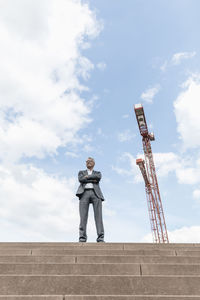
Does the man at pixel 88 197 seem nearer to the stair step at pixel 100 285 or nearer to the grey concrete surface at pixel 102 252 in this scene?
the grey concrete surface at pixel 102 252

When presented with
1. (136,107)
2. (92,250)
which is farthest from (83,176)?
(136,107)

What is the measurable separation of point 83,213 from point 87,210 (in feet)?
0.43

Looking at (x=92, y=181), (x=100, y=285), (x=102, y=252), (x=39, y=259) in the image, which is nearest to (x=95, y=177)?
(x=92, y=181)

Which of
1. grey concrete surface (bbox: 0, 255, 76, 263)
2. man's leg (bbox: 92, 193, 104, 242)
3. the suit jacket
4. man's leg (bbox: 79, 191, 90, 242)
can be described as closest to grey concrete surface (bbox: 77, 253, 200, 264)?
grey concrete surface (bbox: 0, 255, 76, 263)

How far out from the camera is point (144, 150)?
3688 cm

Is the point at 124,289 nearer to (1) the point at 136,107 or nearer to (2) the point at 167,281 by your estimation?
(2) the point at 167,281

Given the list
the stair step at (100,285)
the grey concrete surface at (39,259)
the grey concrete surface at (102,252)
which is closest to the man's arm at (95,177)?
the grey concrete surface at (102,252)

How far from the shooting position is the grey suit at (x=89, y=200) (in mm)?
6395

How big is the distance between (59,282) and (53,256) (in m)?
1.13

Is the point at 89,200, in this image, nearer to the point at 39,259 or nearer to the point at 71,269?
the point at 39,259

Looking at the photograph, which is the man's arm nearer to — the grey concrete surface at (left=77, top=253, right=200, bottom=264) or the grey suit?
the grey suit

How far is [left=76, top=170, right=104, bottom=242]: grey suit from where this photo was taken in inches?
252

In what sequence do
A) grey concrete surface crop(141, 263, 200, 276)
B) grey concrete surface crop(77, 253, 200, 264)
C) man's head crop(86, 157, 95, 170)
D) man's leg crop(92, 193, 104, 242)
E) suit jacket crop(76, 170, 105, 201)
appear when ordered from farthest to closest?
man's head crop(86, 157, 95, 170)
suit jacket crop(76, 170, 105, 201)
man's leg crop(92, 193, 104, 242)
grey concrete surface crop(77, 253, 200, 264)
grey concrete surface crop(141, 263, 200, 276)

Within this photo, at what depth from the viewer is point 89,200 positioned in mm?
6691
